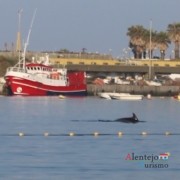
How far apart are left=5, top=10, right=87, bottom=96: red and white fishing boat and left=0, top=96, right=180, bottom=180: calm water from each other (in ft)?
103

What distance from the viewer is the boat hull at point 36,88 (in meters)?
120

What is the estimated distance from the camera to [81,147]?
51.8 meters

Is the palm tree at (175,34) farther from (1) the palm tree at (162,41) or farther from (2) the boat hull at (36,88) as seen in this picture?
(2) the boat hull at (36,88)

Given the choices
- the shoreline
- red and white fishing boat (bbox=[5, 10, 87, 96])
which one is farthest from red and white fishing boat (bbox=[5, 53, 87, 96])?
the shoreline

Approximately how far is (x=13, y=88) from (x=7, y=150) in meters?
71.5

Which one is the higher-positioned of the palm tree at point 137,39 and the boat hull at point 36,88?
the palm tree at point 137,39

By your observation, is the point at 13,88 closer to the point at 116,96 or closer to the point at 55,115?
the point at 116,96

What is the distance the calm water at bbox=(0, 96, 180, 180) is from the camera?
41.9 m

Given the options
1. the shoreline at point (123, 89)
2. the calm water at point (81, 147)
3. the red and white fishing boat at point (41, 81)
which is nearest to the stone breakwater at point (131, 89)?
the shoreline at point (123, 89)

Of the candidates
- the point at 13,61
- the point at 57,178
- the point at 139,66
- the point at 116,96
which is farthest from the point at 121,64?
the point at 57,178

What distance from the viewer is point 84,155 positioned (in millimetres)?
47844

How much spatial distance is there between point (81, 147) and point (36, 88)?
231 feet

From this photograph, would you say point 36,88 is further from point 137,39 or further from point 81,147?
point 81,147

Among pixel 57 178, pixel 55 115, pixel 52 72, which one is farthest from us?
pixel 52 72
